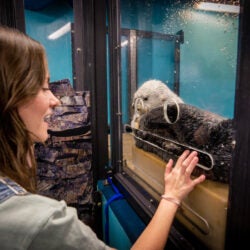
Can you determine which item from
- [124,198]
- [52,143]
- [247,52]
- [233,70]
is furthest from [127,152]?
[247,52]

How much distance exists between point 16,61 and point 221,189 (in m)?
0.61

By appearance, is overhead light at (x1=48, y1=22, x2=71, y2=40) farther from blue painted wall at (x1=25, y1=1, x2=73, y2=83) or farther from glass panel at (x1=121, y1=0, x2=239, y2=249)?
glass panel at (x1=121, y1=0, x2=239, y2=249)

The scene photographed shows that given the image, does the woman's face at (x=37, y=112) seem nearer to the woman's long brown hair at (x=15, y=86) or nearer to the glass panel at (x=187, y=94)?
the woman's long brown hair at (x=15, y=86)

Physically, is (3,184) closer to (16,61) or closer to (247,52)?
(16,61)

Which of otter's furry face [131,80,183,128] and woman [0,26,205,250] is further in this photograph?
otter's furry face [131,80,183,128]

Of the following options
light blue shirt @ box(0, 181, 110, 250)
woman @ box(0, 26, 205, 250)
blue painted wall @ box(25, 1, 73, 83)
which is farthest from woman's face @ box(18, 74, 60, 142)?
blue painted wall @ box(25, 1, 73, 83)

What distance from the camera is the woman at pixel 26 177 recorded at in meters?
0.39

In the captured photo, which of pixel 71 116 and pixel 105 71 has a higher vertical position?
pixel 105 71

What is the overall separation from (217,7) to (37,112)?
0.57 meters

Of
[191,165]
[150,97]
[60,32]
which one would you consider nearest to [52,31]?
[60,32]

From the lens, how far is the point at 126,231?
839mm

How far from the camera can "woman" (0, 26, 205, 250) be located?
39cm

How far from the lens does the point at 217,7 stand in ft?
2.03

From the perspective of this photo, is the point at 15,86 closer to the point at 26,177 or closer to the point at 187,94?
the point at 26,177
